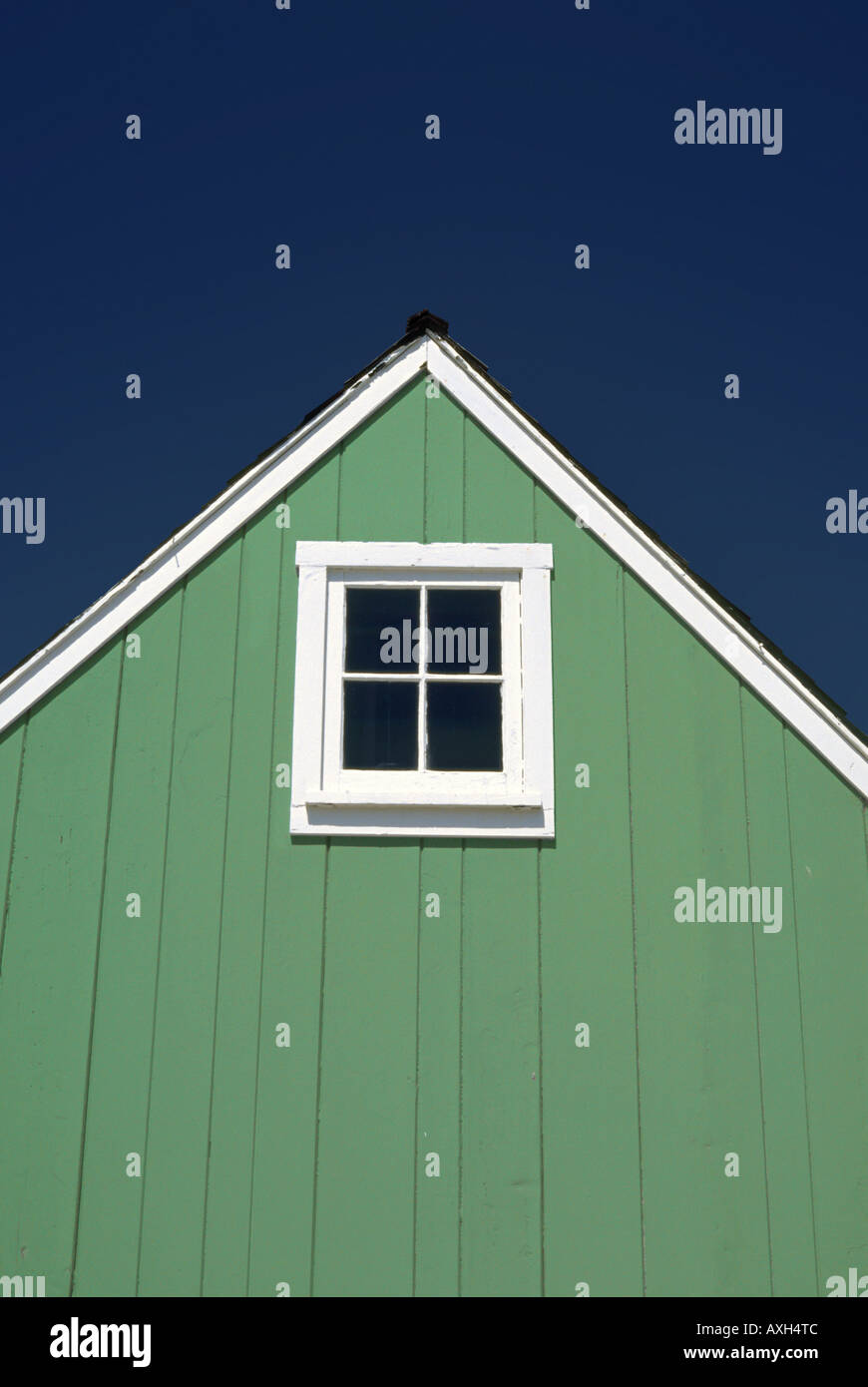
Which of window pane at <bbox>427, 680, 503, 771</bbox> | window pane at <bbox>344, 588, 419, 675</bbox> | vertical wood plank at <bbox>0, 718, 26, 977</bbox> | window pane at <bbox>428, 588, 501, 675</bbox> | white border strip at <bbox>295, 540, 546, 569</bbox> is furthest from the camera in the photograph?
window pane at <bbox>427, 680, 503, 771</bbox>

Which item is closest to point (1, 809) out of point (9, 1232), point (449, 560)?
point (9, 1232)

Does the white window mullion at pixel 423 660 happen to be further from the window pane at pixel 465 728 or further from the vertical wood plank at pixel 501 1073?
the window pane at pixel 465 728

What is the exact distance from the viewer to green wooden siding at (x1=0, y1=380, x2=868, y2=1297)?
17.0 feet

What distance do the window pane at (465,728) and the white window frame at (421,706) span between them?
1327mm

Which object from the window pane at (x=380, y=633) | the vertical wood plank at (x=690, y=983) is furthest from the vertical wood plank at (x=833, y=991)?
the window pane at (x=380, y=633)

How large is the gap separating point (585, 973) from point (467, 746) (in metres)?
2.20

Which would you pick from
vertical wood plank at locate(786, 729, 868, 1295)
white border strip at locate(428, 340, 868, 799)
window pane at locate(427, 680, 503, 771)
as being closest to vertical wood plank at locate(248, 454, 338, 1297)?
white border strip at locate(428, 340, 868, 799)

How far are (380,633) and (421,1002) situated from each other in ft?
8.81

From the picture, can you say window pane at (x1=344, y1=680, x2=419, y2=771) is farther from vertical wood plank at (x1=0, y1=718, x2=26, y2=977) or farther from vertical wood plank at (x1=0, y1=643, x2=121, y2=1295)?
vertical wood plank at (x1=0, y1=718, x2=26, y2=977)

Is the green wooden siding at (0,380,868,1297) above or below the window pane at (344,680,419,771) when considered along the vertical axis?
below

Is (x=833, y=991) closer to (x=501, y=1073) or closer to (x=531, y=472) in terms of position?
(x=501, y=1073)

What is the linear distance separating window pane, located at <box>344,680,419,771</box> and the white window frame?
1.43 m

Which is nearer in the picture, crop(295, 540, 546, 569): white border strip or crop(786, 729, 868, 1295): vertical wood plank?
crop(786, 729, 868, 1295): vertical wood plank
